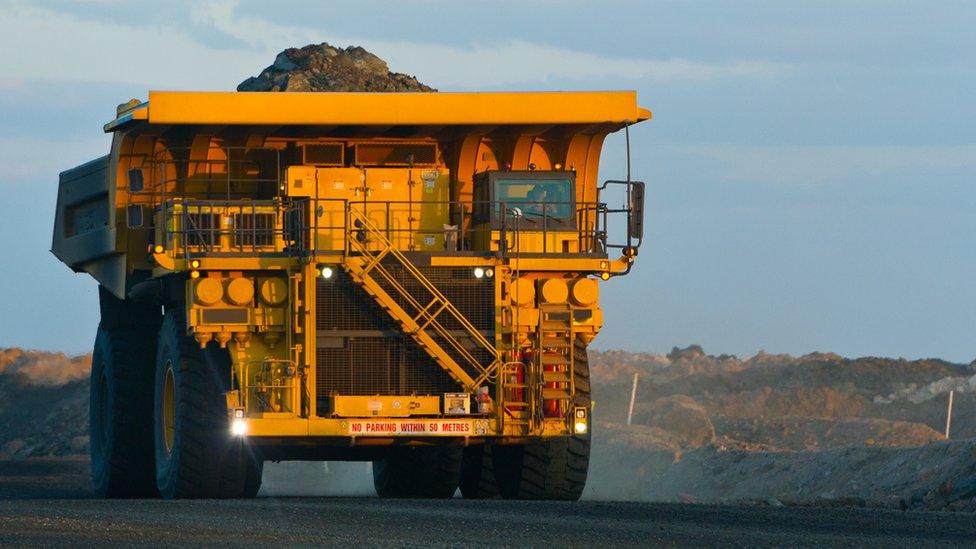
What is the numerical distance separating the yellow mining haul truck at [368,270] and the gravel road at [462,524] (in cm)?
128

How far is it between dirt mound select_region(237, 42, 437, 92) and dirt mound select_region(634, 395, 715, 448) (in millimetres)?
18829

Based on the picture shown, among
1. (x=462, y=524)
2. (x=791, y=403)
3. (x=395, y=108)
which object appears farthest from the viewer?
(x=791, y=403)

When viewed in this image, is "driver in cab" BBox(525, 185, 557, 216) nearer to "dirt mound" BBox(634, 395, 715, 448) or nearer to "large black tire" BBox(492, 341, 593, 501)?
"large black tire" BBox(492, 341, 593, 501)

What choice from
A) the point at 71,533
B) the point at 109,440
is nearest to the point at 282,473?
the point at 109,440

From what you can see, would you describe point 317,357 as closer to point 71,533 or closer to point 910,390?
point 71,533

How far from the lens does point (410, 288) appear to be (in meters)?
19.8

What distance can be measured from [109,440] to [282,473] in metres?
13.3

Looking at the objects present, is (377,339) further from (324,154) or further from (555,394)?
(324,154)

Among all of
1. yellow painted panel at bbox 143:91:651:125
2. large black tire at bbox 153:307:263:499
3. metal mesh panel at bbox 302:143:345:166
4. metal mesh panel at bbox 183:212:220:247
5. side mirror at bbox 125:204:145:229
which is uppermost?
yellow painted panel at bbox 143:91:651:125

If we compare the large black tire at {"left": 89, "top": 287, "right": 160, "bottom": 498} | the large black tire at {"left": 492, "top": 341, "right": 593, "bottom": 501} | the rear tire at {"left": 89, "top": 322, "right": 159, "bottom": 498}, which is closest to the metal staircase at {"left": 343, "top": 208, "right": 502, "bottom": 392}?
the large black tire at {"left": 492, "top": 341, "right": 593, "bottom": 501}

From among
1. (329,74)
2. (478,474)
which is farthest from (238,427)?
(329,74)

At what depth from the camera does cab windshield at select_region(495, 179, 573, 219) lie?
→ 20.6 metres

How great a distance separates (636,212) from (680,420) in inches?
1028

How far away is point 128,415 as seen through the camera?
23.4 metres
